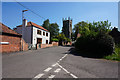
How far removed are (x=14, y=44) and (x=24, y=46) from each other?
230cm

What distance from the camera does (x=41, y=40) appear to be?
28.1 metres

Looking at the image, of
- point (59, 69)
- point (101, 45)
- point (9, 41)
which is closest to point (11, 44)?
point (9, 41)

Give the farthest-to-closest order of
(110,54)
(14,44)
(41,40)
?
(41,40) → (14,44) → (110,54)

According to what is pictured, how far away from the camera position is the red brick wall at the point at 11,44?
38.0 ft

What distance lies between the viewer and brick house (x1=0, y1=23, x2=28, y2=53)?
37.7 ft

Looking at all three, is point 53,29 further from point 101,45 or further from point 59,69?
point 59,69

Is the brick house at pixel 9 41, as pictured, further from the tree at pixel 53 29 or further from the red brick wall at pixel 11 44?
the tree at pixel 53 29

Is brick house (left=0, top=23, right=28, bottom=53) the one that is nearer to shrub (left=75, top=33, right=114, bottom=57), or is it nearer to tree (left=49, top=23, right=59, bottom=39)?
shrub (left=75, top=33, right=114, bottom=57)

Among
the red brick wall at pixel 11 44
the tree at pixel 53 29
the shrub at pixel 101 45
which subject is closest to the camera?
the shrub at pixel 101 45

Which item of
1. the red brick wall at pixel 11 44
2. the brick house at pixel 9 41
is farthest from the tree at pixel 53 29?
the red brick wall at pixel 11 44

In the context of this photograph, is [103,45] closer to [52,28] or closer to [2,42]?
[2,42]

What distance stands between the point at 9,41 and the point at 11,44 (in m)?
0.60

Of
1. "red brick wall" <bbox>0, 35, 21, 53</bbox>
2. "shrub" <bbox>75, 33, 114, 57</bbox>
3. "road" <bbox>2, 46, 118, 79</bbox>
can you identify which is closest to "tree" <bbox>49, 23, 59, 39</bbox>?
"red brick wall" <bbox>0, 35, 21, 53</bbox>

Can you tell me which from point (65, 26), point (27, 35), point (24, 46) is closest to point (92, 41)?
point (24, 46)
